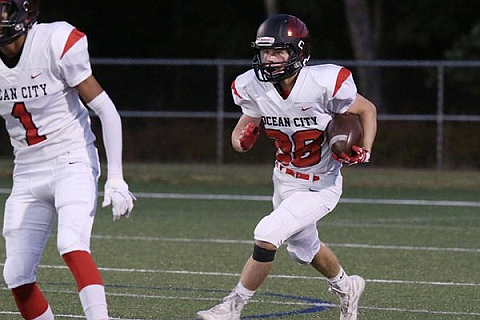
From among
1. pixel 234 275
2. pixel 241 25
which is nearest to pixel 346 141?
pixel 234 275

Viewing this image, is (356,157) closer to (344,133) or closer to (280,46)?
(344,133)

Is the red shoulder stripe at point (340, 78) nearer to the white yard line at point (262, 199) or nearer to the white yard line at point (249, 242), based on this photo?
the white yard line at point (249, 242)

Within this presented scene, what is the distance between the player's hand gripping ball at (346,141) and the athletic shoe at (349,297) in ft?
2.44

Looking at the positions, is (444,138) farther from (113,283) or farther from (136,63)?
(113,283)

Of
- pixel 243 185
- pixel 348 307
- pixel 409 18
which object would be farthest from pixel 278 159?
pixel 409 18

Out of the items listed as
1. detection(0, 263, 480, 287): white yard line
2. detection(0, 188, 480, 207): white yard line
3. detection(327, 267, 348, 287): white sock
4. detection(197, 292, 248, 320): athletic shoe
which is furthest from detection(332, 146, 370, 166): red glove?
detection(0, 188, 480, 207): white yard line

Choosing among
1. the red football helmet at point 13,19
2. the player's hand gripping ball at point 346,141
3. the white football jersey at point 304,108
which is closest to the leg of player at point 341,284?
the white football jersey at point 304,108

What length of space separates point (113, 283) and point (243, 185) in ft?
25.4

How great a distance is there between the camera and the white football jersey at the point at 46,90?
210 inches

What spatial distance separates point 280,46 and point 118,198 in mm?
1596

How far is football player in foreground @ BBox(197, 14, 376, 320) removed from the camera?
6348 millimetres

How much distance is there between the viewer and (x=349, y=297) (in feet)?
21.7

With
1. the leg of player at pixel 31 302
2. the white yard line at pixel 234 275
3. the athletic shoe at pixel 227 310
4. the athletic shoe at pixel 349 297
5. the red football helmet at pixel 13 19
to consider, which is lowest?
the white yard line at pixel 234 275

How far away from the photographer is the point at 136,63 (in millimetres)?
16875
